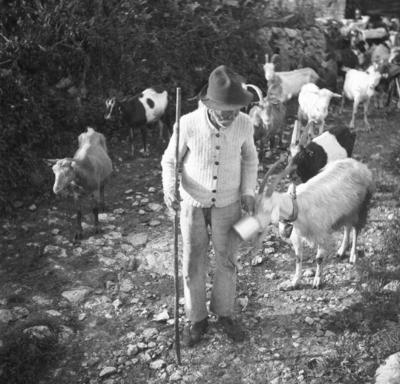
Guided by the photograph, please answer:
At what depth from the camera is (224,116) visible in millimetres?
3650

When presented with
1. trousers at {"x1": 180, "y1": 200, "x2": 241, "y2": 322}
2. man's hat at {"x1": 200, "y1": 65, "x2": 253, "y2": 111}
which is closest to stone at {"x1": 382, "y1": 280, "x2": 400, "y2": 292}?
trousers at {"x1": 180, "y1": 200, "x2": 241, "y2": 322}

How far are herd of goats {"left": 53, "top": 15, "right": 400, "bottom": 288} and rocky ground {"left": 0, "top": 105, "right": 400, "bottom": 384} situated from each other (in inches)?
12.6

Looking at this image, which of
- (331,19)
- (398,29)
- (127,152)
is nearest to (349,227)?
(127,152)

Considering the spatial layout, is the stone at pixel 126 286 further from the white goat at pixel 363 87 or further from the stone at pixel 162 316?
the white goat at pixel 363 87

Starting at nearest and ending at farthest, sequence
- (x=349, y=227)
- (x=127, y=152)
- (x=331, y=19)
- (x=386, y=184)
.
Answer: (x=349, y=227), (x=386, y=184), (x=127, y=152), (x=331, y=19)

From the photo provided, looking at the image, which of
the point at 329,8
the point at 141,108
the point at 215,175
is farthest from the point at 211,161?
the point at 329,8

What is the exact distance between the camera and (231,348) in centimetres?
441

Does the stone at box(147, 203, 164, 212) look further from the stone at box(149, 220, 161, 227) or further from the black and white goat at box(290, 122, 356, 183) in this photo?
the black and white goat at box(290, 122, 356, 183)

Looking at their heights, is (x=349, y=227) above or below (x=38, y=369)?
above

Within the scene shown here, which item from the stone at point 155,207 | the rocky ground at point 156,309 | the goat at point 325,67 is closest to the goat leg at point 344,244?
the rocky ground at point 156,309

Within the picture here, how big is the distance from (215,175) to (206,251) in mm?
763

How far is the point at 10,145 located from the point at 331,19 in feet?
36.8

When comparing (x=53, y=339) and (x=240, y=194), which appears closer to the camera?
(x=240, y=194)

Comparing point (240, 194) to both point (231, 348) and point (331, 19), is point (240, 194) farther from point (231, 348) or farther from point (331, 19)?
point (331, 19)
